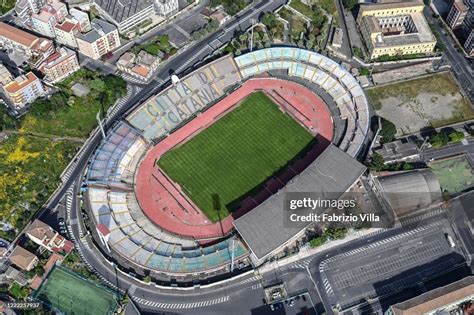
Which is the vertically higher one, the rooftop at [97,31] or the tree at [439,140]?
the rooftop at [97,31]

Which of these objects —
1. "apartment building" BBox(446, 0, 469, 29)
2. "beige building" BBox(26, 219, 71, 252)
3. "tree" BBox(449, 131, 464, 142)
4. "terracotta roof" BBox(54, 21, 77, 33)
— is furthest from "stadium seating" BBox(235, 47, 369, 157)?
"beige building" BBox(26, 219, 71, 252)

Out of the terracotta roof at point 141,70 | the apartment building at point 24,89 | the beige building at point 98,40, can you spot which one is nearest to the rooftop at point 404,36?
the terracotta roof at point 141,70

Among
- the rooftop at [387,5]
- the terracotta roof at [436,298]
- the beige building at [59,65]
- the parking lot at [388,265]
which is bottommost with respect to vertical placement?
the terracotta roof at [436,298]

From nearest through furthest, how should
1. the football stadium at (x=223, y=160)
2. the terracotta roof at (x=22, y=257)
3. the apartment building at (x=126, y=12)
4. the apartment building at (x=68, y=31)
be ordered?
the terracotta roof at (x=22, y=257)
the football stadium at (x=223, y=160)
the apartment building at (x=68, y=31)
the apartment building at (x=126, y=12)

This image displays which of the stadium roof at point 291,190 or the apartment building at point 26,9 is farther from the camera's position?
the apartment building at point 26,9

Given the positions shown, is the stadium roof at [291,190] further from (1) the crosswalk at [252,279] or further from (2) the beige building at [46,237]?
(2) the beige building at [46,237]

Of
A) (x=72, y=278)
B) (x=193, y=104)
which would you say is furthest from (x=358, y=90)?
(x=72, y=278)

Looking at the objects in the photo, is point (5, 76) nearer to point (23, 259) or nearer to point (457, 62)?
point (23, 259)
